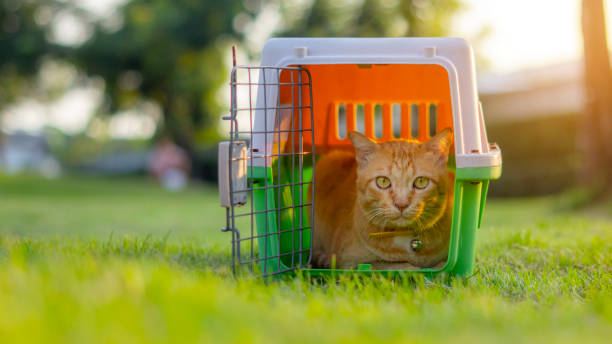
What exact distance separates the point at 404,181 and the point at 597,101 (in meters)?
5.08

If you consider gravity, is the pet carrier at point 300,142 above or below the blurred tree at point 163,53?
below

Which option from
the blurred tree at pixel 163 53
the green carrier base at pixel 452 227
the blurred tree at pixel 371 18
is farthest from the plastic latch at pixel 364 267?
the blurred tree at pixel 163 53

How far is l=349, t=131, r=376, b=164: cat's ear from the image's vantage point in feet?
7.39

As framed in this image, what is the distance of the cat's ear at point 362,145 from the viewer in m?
2.25

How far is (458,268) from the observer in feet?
6.98

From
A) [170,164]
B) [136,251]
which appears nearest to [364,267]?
[136,251]

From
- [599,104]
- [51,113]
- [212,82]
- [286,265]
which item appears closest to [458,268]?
[286,265]

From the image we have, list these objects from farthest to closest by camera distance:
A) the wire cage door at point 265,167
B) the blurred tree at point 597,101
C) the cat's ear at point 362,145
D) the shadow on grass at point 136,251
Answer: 1. the blurred tree at point 597,101
2. the cat's ear at point 362,145
3. the shadow on grass at point 136,251
4. the wire cage door at point 265,167

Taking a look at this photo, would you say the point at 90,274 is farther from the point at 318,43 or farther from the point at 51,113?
the point at 51,113

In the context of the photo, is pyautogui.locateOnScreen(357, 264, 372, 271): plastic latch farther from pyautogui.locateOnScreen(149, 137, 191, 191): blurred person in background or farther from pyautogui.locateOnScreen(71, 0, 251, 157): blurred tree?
pyautogui.locateOnScreen(149, 137, 191, 191): blurred person in background

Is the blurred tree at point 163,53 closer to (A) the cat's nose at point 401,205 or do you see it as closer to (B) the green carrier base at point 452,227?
(B) the green carrier base at point 452,227

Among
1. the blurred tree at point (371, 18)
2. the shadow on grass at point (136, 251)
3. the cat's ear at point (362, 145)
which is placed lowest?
the shadow on grass at point (136, 251)

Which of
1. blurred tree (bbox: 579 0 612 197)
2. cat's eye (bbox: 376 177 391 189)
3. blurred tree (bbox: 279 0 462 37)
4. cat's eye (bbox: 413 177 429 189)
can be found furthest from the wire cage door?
blurred tree (bbox: 279 0 462 37)

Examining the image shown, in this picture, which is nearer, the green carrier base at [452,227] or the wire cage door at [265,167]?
the wire cage door at [265,167]
